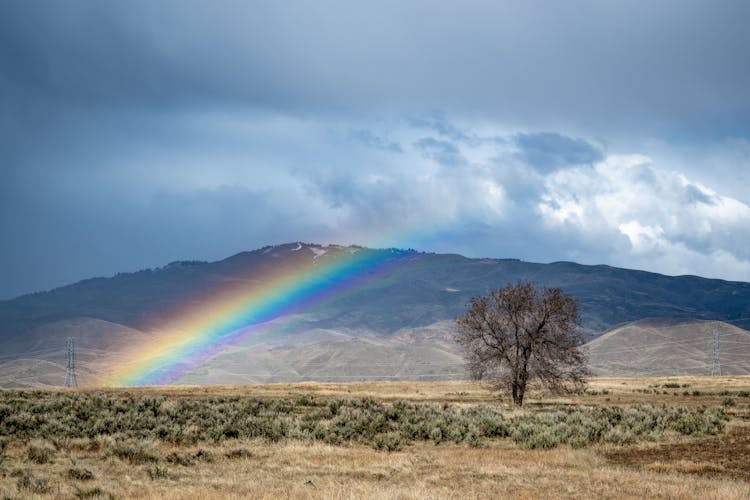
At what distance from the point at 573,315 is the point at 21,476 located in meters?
40.0

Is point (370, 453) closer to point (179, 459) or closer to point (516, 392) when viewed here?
point (179, 459)

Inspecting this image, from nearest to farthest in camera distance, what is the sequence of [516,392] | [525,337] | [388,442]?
[388,442] → [516,392] → [525,337]

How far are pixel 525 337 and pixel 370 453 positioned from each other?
93.5 feet

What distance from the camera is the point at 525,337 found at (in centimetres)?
5138

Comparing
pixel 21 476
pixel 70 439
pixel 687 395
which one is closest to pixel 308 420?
pixel 70 439

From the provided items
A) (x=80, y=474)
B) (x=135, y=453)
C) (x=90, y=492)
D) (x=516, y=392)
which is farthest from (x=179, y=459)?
(x=516, y=392)

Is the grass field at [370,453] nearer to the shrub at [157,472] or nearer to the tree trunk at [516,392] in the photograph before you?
the shrub at [157,472]

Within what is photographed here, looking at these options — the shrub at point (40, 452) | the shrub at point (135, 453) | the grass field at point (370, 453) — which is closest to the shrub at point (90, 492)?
the grass field at point (370, 453)

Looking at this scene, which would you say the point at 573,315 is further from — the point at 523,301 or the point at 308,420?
the point at 308,420

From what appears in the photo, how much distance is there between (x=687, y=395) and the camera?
202ft

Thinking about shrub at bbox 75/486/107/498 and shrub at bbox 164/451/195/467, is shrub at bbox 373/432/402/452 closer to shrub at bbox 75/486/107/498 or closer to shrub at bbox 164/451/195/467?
shrub at bbox 164/451/195/467

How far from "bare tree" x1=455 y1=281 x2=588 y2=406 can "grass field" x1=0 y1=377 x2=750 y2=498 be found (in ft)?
37.4

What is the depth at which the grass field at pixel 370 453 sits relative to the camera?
1803 centimetres

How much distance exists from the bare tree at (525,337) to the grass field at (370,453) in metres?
11.4
